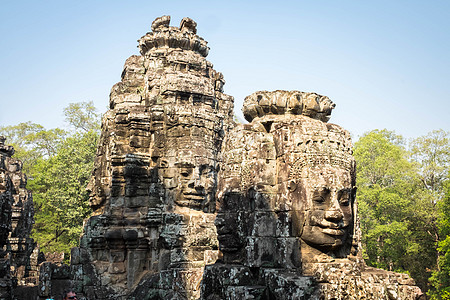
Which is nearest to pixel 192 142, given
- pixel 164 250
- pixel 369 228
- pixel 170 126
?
pixel 170 126

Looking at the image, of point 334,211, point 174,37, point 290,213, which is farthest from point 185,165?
point 334,211

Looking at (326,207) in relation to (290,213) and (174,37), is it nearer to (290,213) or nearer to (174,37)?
(290,213)

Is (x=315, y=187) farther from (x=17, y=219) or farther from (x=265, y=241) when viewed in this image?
(x=17, y=219)

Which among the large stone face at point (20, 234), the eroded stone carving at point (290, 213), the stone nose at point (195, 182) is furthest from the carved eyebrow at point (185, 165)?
the large stone face at point (20, 234)

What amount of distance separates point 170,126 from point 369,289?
6.79m

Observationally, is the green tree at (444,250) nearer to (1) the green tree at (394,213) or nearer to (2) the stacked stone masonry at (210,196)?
(1) the green tree at (394,213)

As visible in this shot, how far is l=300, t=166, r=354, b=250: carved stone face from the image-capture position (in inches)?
197

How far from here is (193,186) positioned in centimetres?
990

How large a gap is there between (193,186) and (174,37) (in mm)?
4410

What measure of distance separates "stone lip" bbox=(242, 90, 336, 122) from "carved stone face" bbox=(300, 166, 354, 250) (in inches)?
37.5

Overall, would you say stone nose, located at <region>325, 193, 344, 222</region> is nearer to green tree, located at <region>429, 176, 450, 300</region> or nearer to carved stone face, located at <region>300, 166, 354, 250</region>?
carved stone face, located at <region>300, 166, 354, 250</region>

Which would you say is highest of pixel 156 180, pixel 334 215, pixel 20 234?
pixel 156 180

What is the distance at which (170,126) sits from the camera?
10438 millimetres

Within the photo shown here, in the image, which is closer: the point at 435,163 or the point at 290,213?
the point at 290,213
